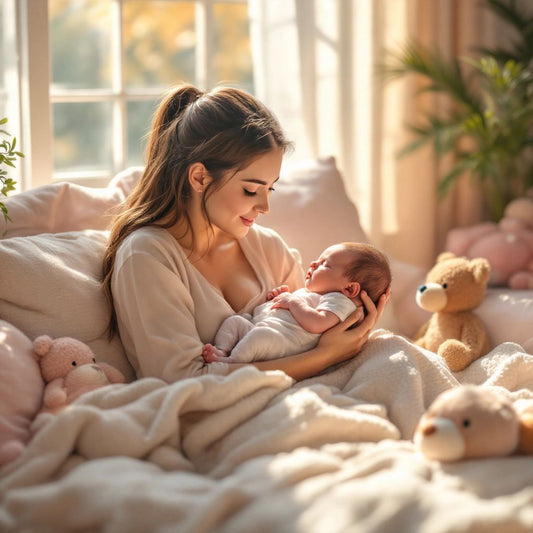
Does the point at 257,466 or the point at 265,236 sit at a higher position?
the point at 265,236

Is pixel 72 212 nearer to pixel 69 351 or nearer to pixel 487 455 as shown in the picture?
pixel 69 351

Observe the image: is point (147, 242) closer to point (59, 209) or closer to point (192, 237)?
point (192, 237)

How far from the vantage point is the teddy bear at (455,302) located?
2432mm

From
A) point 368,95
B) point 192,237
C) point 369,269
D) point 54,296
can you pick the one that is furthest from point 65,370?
point 368,95

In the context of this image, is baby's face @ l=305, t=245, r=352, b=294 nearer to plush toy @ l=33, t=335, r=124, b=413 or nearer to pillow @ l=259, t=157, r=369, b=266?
pillow @ l=259, t=157, r=369, b=266

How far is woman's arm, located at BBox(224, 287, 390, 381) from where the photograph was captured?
1.95 meters

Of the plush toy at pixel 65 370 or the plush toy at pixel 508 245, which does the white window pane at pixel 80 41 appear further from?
the plush toy at pixel 65 370

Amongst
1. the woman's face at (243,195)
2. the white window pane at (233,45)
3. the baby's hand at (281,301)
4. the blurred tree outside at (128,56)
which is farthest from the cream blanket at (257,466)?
the white window pane at (233,45)

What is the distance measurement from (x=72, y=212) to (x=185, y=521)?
1.15 meters

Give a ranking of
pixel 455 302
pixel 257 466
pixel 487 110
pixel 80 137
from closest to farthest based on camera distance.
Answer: pixel 257 466
pixel 455 302
pixel 487 110
pixel 80 137

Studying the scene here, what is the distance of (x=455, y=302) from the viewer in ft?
8.09

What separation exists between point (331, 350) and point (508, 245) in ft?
4.19

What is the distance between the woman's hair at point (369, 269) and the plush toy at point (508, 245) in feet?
3.21

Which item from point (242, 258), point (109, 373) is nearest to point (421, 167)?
point (242, 258)
